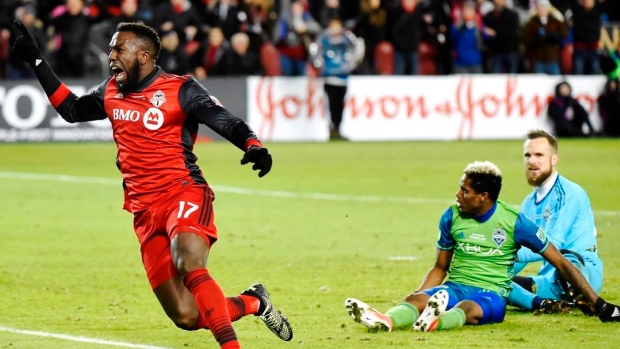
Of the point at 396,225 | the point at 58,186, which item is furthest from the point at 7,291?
the point at 58,186

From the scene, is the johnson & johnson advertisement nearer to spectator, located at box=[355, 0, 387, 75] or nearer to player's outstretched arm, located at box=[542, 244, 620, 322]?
spectator, located at box=[355, 0, 387, 75]

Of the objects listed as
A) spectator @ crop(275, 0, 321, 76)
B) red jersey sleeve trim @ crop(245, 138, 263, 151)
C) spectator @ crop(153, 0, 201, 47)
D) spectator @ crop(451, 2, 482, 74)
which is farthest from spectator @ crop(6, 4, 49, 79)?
red jersey sleeve trim @ crop(245, 138, 263, 151)

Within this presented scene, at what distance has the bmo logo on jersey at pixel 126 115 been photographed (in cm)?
730

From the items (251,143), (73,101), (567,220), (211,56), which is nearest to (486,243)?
(567,220)

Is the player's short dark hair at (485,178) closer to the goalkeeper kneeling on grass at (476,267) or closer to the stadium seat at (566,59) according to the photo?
the goalkeeper kneeling on grass at (476,267)

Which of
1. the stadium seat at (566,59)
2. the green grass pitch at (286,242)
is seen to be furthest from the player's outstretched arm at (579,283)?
the stadium seat at (566,59)

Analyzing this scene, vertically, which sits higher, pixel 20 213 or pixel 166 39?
pixel 166 39

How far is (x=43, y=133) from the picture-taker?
24.3 m

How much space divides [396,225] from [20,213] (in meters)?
4.75

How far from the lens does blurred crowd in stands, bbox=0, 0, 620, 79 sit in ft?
82.9

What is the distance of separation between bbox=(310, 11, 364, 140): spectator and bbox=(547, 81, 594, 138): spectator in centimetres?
424

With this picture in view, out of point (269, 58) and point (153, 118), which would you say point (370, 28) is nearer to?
point (269, 58)

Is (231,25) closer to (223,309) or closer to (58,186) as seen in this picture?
(58,186)

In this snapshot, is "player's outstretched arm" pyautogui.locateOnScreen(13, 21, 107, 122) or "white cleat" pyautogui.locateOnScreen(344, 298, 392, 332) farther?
"white cleat" pyautogui.locateOnScreen(344, 298, 392, 332)
